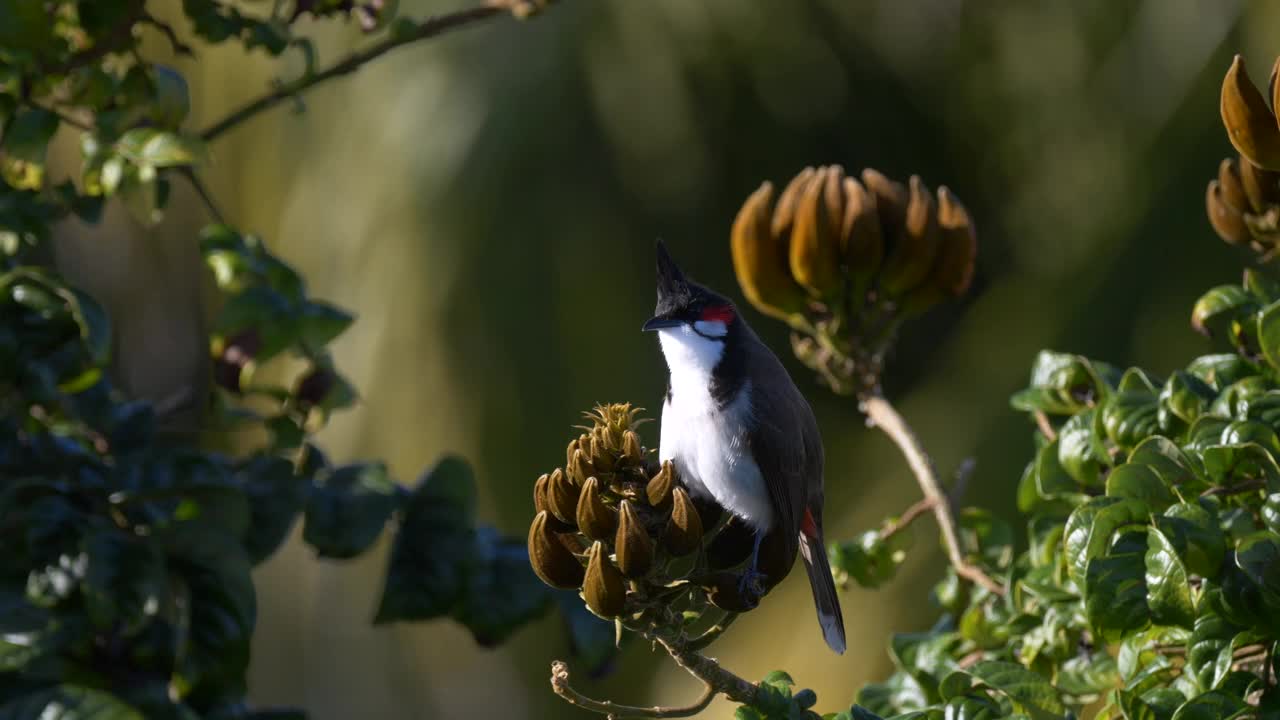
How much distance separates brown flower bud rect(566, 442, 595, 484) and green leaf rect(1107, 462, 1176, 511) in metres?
0.37

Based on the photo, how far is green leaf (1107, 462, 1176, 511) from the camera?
3.14 feet

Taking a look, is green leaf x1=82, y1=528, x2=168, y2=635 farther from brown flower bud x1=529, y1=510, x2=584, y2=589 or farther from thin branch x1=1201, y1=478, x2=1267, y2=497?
thin branch x1=1201, y1=478, x2=1267, y2=497

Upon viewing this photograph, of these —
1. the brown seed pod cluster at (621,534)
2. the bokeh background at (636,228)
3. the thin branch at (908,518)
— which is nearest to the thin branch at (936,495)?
the thin branch at (908,518)

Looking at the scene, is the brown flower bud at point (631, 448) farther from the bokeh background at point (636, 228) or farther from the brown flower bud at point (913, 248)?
the bokeh background at point (636, 228)

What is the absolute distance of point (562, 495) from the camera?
0.82 meters

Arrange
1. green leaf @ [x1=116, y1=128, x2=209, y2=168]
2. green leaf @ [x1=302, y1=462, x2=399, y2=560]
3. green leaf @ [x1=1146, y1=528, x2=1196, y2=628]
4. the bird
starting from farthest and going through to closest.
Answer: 1. green leaf @ [x1=302, y1=462, x2=399, y2=560]
2. green leaf @ [x1=116, y1=128, x2=209, y2=168]
3. the bird
4. green leaf @ [x1=1146, y1=528, x2=1196, y2=628]

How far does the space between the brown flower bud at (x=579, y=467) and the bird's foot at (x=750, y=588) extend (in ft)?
0.41

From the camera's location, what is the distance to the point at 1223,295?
3.80ft

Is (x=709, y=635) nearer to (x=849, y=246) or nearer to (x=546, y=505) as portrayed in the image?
(x=546, y=505)

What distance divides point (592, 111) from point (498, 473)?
0.85 m

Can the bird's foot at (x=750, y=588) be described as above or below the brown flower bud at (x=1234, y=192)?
below

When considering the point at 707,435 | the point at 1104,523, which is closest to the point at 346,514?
the point at 707,435

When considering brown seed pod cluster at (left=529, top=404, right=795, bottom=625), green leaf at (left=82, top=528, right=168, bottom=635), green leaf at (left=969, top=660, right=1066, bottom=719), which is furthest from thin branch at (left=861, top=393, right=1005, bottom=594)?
green leaf at (left=82, top=528, right=168, bottom=635)

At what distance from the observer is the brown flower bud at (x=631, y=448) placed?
2.73 ft
